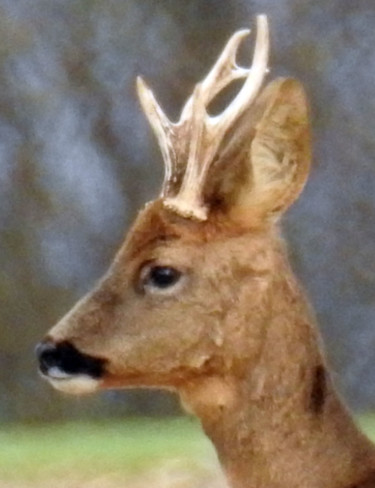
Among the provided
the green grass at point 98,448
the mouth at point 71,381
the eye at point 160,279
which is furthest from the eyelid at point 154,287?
the green grass at point 98,448

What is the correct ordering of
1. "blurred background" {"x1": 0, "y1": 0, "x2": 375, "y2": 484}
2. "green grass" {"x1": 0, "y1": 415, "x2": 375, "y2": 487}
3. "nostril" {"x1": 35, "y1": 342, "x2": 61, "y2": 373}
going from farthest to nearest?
"blurred background" {"x1": 0, "y1": 0, "x2": 375, "y2": 484}
"green grass" {"x1": 0, "y1": 415, "x2": 375, "y2": 487}
"nostril" {"x1": 35, "y1": 342, "x2": 61, "y2": 373}

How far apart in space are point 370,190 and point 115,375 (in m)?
1.71

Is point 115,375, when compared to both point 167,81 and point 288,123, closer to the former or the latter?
point 288,123

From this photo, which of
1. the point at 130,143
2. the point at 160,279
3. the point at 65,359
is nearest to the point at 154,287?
the point at 160,279

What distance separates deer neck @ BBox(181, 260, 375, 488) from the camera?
1258 mm

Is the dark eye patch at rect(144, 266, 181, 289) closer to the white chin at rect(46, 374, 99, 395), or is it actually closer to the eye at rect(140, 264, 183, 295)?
the eye at rect(140, 264, 183, 295)

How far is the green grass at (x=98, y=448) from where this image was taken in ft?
8.07

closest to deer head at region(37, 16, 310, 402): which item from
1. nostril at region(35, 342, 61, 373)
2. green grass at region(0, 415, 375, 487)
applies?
nostril at region(35, 342, 61, 373)

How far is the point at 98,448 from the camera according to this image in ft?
8.72

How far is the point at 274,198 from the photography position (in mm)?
1278

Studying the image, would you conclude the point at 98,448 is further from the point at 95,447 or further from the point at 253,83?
the point at 253,83

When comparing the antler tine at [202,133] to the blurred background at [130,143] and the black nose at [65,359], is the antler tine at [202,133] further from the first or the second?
the blurred background at [130,143]

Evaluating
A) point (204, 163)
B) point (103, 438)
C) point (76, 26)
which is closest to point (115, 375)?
point (204, 163)

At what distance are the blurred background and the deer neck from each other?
1.59m
